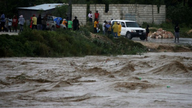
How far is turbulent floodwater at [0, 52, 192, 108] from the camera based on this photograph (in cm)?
948

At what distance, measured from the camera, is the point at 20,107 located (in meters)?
8.84

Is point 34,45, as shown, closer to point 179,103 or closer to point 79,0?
point 179,103

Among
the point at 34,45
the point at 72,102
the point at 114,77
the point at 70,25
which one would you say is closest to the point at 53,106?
the point at 72,102

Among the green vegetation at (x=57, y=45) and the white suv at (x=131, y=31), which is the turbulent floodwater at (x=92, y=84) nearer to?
the green vegetation at (x=57, y=45)

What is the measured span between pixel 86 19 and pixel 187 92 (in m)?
32.8

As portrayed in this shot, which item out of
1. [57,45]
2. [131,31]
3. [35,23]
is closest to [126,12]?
[131,31]

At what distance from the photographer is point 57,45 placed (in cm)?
2091

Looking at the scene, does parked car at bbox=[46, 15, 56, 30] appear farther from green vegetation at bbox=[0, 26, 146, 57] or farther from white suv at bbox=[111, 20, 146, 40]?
green vegetation at bbox=[0, 26, 146, 57]

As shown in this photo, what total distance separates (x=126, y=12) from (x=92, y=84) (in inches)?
1266

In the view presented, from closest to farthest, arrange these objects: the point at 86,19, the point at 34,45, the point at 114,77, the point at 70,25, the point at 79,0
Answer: the point at 114,77 → the point at 34,45 → the point at 70,25 → the point at 86,19 → the point at 79,0

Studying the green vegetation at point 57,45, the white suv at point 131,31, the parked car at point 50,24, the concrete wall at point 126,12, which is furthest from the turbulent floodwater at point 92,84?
the concrete wall at point 126,12

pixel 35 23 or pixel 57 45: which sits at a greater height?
pixel 35 23

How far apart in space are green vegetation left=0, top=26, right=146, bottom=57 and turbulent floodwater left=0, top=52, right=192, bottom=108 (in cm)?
141

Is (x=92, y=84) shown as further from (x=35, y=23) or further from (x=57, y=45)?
(x=35, y=23)
